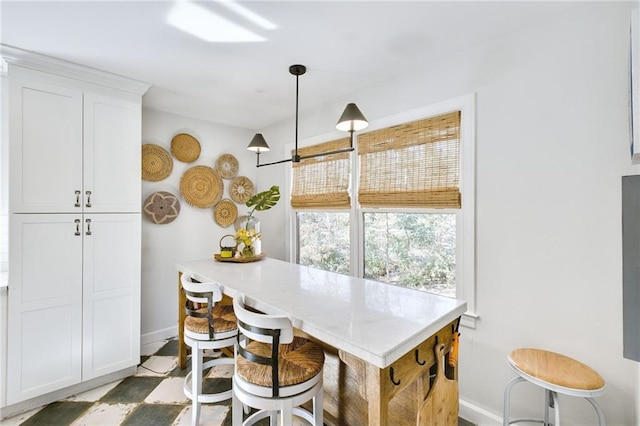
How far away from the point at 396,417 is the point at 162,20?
8.66 feet

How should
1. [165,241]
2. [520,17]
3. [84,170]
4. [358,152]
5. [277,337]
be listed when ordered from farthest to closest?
[165,241], [358,152], [84,170], [520,17], [277,337]

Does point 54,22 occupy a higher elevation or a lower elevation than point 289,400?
higher

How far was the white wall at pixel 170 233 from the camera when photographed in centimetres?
312

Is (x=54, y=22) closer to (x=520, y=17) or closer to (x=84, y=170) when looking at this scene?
(x=84, y=170)

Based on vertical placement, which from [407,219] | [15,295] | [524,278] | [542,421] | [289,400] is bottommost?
[542,421]

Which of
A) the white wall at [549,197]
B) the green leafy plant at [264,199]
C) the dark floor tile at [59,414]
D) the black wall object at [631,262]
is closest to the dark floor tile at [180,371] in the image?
the dark floor tile at [59,414]

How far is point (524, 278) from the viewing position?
1.77m

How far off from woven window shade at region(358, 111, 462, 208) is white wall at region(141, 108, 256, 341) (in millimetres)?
1976

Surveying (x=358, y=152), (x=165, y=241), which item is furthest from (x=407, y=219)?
(x=165, y=241)

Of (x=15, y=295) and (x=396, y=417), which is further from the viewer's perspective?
(x=15, y=295)

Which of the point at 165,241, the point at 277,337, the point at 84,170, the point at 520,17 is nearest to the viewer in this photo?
the point at 277,337

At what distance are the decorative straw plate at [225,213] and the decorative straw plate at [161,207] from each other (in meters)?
0.46

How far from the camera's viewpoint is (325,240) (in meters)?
3.16

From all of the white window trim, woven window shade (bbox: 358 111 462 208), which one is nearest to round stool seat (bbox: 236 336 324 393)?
the white window trim
